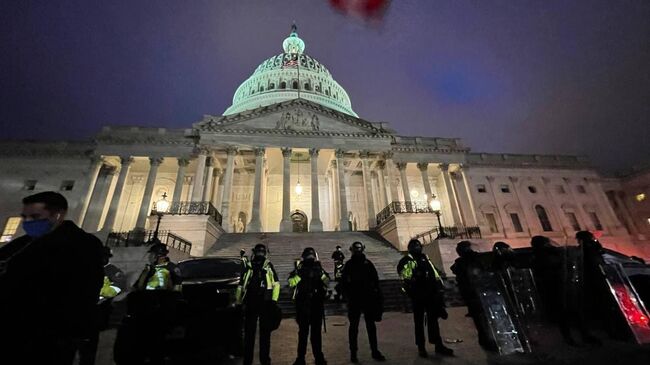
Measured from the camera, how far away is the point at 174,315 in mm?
3873

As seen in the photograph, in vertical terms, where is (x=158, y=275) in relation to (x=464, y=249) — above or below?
below

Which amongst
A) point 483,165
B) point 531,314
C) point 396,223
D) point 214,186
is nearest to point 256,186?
point 214,186

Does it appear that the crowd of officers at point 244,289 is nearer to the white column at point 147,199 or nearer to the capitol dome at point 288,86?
the white column at point 147,199

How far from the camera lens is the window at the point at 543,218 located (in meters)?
31.8

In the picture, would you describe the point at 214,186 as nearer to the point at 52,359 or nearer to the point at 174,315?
the point at 174,315

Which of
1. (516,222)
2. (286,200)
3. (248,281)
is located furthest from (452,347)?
(516,222)

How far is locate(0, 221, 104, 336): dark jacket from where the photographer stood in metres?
1.77

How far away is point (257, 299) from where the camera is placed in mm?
4445

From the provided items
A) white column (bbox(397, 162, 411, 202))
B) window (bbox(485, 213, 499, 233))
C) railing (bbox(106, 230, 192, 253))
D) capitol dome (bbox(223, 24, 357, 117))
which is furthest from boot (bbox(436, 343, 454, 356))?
capitol dome (bbox(223, 24, 357, 117))

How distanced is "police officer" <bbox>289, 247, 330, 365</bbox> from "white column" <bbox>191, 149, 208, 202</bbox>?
63.6 ft

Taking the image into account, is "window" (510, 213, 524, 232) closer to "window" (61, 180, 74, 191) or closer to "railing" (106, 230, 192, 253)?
"railing" (106, 230, 192, 253)

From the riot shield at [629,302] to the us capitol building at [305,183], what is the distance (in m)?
14.3

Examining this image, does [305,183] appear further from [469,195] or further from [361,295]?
[361,295]

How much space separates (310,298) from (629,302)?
5.60 m
